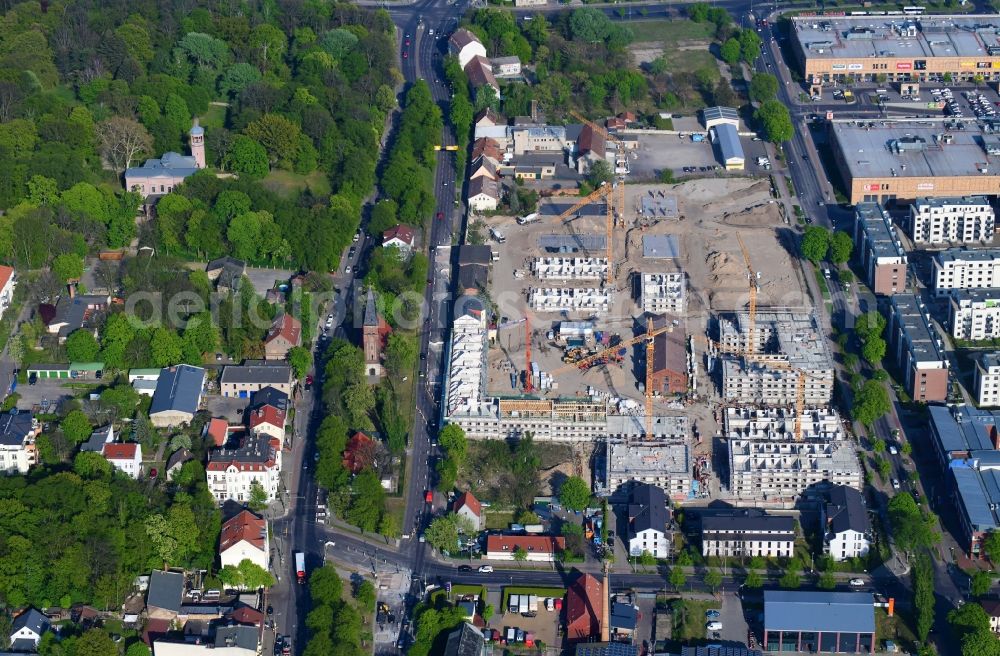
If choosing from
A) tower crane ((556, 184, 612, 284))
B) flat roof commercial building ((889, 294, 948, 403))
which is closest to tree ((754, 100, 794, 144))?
tower crane ((556, 184, 612, 284))

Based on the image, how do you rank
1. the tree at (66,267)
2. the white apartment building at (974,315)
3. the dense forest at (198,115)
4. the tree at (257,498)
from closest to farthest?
the tree at (257,498)
the white apartment building at (974,315)
the tree at (66,267)
the dense forest at (198,115)

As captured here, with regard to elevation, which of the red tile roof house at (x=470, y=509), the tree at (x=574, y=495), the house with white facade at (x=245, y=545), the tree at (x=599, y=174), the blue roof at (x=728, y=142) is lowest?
the house with white facade at (x=245, y=545)

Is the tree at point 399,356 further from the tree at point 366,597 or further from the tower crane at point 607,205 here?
the tree at point 366,597

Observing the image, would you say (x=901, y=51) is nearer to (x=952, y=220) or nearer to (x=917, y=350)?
(x=952, y=220)

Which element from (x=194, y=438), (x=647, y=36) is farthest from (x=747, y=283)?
(x=647, y=36)

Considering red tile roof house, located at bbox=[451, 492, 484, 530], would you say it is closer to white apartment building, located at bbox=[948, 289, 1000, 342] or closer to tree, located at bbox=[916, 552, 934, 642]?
tree, located at bbox=[916, 552, 934, 642]

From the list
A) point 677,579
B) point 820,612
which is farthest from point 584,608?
point 820,612

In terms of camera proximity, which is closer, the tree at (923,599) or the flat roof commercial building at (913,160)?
the tree at (923,599)

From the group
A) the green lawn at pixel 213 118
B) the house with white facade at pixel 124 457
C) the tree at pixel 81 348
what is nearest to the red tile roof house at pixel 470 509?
the house with white facade at pixel 124 457
